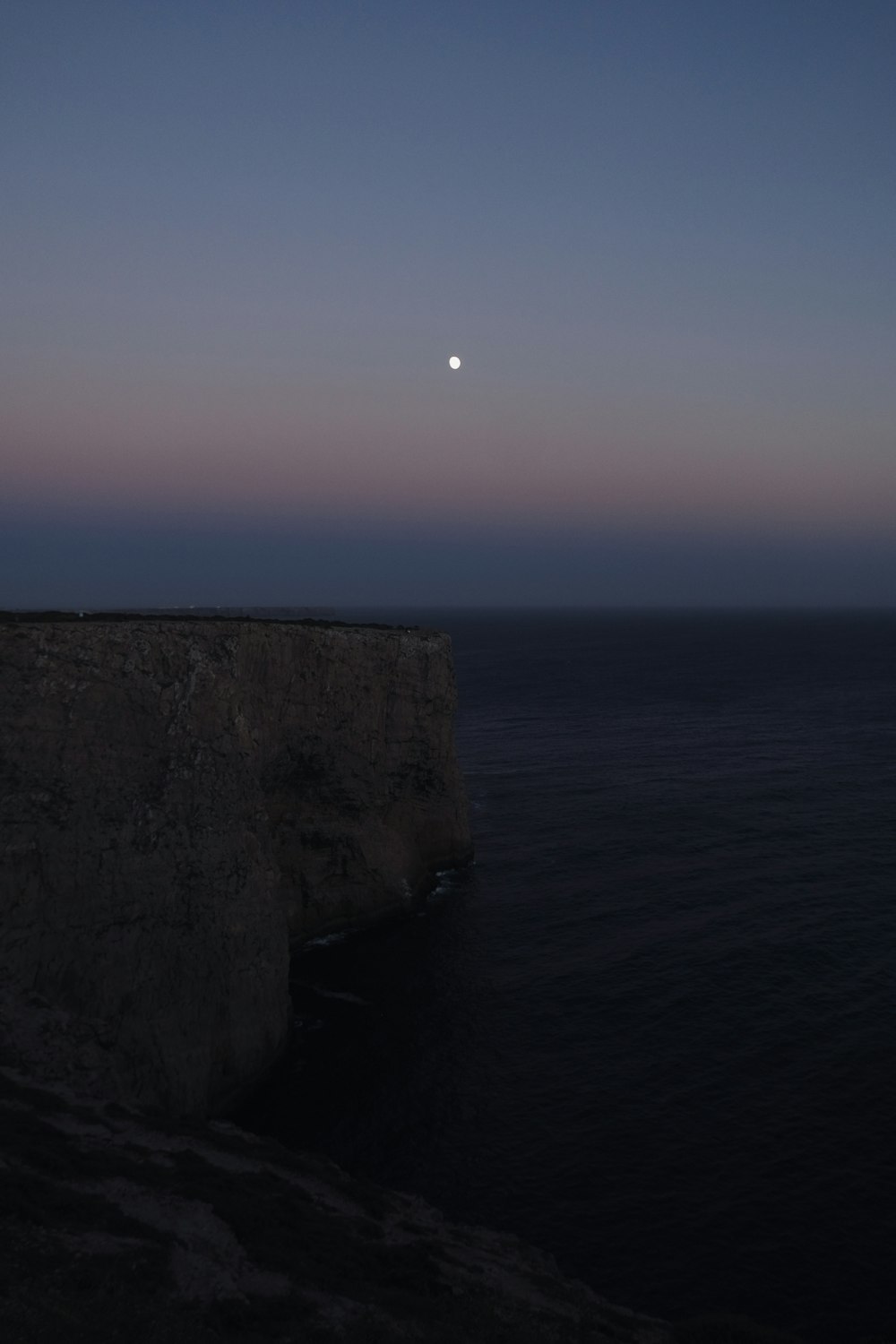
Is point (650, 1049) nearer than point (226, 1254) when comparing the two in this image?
No

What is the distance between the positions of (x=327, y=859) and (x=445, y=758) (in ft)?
32.5

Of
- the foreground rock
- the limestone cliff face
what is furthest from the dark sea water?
the limestone cliff face

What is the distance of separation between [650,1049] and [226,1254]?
17.5 meters

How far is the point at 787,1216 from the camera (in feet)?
73.0

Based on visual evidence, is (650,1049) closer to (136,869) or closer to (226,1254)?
(226,1254)

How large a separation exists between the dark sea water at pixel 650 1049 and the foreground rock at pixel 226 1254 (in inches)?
110

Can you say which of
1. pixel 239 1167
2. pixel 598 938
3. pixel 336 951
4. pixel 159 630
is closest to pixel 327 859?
pixel 336 951

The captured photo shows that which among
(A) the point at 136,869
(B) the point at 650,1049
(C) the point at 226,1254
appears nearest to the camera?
(C) the point at 226,1254

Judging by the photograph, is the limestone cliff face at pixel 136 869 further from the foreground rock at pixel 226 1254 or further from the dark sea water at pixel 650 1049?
the dark sea water at pixel 650 1049

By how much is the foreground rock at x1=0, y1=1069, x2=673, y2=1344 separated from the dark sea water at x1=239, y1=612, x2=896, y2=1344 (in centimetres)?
279

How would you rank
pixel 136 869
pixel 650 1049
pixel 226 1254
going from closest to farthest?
1. pixel 226 1254
2. pixel 136 869
3. pixel 650 1049

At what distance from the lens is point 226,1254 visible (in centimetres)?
1686

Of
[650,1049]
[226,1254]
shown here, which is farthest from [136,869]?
[650,1049]

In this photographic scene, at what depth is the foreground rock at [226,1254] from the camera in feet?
46.4
